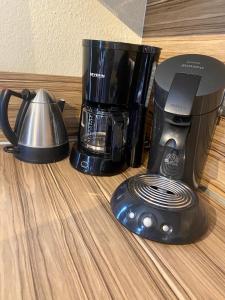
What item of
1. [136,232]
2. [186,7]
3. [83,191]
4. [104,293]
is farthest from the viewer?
[186,7]

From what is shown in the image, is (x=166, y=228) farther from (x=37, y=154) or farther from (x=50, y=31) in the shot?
(x=50, y=31)

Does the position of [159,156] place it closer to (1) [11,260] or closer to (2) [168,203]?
(2) [168,203]

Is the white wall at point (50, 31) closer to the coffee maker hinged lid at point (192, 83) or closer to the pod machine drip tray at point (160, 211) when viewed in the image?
the coffee maker hinged lid at point (192, 83)

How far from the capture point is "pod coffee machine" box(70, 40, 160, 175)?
1.98 ft

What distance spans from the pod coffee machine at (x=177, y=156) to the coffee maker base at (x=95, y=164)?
10 cm

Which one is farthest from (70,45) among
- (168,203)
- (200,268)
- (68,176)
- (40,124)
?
(200,268)

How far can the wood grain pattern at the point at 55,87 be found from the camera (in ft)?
2.59

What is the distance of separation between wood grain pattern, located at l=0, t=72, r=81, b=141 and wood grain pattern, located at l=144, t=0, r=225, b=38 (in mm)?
311

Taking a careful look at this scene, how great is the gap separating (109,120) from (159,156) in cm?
15

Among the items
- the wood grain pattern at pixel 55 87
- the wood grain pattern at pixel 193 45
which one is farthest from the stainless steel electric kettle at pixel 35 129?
the wood grain pattern at pixel 193 45

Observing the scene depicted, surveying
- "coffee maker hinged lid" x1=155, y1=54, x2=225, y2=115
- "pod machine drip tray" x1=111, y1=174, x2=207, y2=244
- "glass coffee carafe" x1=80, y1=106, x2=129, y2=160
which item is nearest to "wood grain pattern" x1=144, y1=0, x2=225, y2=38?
"coffee maker hinged lid" x1=155, y1=54, x2=225, y2=115

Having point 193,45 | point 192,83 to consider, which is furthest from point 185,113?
point 193,45

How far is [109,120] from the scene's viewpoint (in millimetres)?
652

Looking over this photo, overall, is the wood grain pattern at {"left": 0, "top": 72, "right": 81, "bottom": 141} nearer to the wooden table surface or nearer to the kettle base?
the kettle base
